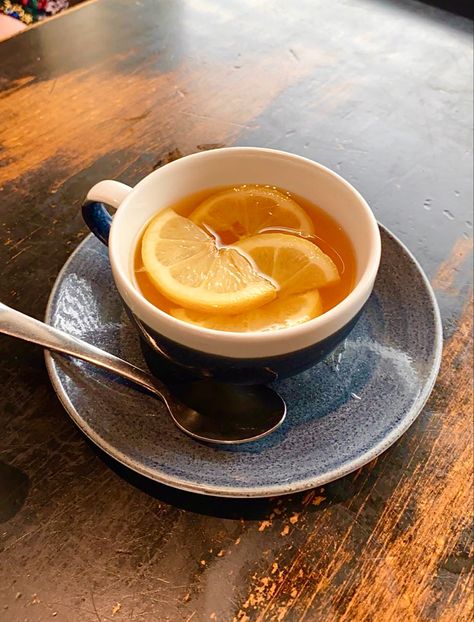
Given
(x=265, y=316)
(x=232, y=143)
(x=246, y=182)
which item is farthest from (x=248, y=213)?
(x=232, y=143)

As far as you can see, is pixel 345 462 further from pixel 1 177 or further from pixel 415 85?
pixel 415 85

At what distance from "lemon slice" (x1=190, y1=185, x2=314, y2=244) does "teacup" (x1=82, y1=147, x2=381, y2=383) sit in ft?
0.05

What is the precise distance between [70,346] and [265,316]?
210 millimetres

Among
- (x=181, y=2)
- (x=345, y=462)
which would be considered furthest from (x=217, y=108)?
(x=345, y=462)

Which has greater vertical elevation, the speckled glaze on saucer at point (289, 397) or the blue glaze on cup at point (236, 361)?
the blue glaze on cup at point (236, 361)

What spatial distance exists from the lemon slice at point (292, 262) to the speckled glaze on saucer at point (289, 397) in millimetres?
94

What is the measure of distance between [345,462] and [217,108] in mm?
813

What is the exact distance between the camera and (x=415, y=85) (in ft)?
4.29

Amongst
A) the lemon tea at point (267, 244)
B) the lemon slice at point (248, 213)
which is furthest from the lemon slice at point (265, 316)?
the lemon slice at point (248, 213)

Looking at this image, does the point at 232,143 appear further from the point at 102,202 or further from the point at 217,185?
the point at 102,202

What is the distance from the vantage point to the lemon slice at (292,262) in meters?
0.68

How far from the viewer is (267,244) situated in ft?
2.31

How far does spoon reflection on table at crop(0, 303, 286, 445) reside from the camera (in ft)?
2.00

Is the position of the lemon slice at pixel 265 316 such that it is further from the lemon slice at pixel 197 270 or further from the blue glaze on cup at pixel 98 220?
the blue glaze on cup at pixel 98 220
